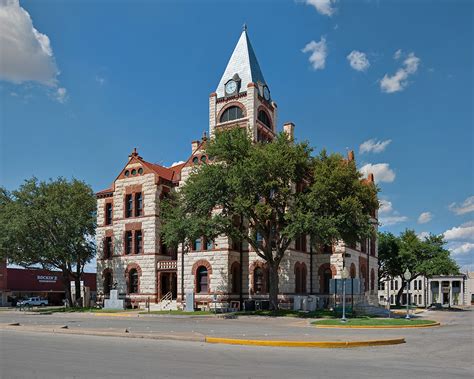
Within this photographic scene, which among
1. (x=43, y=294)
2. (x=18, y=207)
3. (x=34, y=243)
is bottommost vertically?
(x=43, y=294)

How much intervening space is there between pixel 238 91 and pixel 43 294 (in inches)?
1827

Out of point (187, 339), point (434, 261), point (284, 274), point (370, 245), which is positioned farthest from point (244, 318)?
point (434, 261)

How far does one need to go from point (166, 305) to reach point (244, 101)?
2093cm

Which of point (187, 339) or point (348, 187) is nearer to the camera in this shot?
point (187, 339)

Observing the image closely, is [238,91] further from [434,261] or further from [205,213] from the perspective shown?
[434,261]

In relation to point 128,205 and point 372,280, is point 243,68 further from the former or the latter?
point 372,280

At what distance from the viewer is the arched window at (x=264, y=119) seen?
170ft

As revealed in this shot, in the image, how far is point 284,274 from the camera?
45.6m

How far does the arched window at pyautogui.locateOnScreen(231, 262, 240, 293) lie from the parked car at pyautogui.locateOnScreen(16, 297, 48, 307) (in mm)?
33710

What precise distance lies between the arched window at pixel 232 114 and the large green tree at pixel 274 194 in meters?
12.9

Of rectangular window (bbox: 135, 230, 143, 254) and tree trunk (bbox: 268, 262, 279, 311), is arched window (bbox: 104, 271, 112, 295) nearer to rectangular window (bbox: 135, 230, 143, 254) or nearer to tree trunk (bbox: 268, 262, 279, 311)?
rectangular window (bbox: 135, 230, 143, 254)

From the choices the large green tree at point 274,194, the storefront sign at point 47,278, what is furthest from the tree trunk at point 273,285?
the storefront sign at point 47,278

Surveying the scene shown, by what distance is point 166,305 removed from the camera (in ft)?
154

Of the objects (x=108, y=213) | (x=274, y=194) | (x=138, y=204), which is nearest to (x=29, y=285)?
(x=108, y=213)
